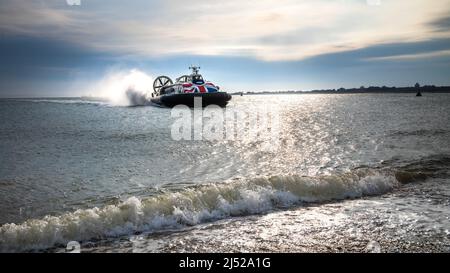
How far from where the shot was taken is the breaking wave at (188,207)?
625 centimetres

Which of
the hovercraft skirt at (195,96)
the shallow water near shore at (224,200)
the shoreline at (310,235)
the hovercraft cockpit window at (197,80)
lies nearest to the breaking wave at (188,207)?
the shallow water near shore at (224,200)

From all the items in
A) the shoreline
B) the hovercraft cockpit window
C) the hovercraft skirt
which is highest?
the hovercraft cockpit window

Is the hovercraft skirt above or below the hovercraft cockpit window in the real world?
below

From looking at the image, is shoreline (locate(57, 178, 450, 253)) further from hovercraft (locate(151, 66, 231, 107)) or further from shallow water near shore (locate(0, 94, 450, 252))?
A: hovercraft (locate(151, 66, 231, 107))

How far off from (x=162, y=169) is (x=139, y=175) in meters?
1.19

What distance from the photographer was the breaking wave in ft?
20.5

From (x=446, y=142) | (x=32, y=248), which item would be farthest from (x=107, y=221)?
(x=446, y=142)

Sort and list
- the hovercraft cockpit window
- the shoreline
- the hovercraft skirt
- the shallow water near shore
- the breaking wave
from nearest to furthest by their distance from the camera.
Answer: the shoreline
the shallow water near shore
the breaking wave
the hovercraft skirt
the hovercraft cockpit window

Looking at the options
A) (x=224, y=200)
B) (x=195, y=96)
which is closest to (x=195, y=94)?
(x=195, y=96)

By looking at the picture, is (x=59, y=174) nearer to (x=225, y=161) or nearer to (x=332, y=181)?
(x=225, y=161)

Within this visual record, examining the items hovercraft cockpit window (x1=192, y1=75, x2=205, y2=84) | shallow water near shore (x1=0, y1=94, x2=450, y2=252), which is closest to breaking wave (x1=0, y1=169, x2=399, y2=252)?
shallow water near shore (x1=0, y1=94, x2=450, y2=252)

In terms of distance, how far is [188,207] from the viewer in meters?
7.69

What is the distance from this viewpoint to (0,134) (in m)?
24.0

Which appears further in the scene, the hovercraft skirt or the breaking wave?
the hovercraft skirt
